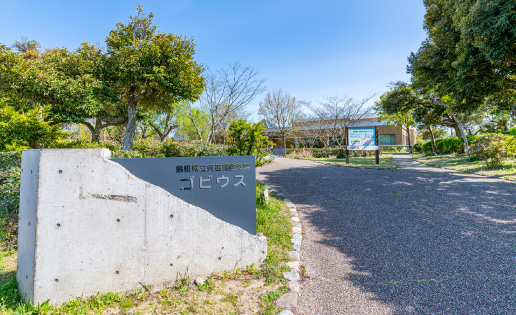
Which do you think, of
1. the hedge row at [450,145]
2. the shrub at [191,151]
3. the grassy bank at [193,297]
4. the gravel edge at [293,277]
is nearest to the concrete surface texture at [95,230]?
the grassy bank at [193,297]

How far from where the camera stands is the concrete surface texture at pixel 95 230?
6.59ft

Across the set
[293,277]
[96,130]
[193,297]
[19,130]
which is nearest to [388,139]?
[96,130]

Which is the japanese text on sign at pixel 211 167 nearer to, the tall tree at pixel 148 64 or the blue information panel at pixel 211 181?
the blue information panel at pixel 211 181

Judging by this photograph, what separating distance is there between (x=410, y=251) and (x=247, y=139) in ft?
11.8

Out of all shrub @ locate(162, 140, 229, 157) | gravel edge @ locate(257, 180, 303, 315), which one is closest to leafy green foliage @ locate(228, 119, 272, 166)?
shrub @ locate(162, 140, 229, 157)

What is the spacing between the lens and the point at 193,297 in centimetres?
225

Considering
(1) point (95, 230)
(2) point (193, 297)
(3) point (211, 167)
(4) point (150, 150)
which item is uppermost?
(4) point (150, 150)

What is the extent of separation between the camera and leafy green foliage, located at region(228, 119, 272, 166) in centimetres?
516

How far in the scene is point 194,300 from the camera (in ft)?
7.23

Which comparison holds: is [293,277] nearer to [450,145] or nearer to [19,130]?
[19,130]

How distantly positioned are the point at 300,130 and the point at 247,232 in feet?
76.5

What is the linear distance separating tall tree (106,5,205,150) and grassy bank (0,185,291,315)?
7525 millimetres

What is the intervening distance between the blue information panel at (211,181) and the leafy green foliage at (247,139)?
221 cm

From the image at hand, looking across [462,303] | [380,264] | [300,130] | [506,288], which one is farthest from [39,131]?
[300,130]
